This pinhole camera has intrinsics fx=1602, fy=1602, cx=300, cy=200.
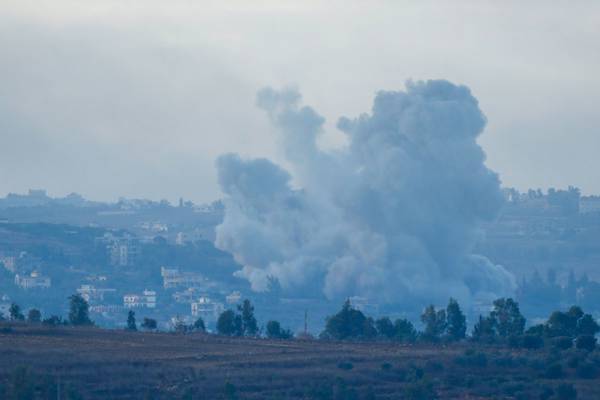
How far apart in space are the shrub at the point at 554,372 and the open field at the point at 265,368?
16 cm

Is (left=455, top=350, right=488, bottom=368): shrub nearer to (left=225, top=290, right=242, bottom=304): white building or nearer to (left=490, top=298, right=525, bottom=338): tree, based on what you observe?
(left=490, top=298, right=525, bottom=338): tree

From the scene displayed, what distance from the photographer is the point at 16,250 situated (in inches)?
6722

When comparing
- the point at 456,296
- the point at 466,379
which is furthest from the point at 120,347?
the point at 456,296

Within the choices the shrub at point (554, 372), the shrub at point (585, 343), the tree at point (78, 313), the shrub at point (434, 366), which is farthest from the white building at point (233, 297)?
the shrub at point (554, 372)

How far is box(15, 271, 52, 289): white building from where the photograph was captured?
15562 cm

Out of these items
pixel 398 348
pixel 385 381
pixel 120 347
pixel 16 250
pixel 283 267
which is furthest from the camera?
pixel 16 250

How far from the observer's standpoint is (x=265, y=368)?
63844mm

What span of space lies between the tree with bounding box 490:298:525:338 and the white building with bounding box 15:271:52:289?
77.4m

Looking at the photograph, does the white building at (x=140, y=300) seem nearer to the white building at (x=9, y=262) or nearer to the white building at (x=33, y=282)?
the white building at (x=33, y=282)

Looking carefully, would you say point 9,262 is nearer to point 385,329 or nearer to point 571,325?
point 385,329

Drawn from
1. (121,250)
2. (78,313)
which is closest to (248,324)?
(78,313)

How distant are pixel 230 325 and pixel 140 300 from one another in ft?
226

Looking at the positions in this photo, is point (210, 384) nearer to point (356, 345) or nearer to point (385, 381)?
point (385, 381)

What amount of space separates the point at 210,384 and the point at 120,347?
9.66 meters
